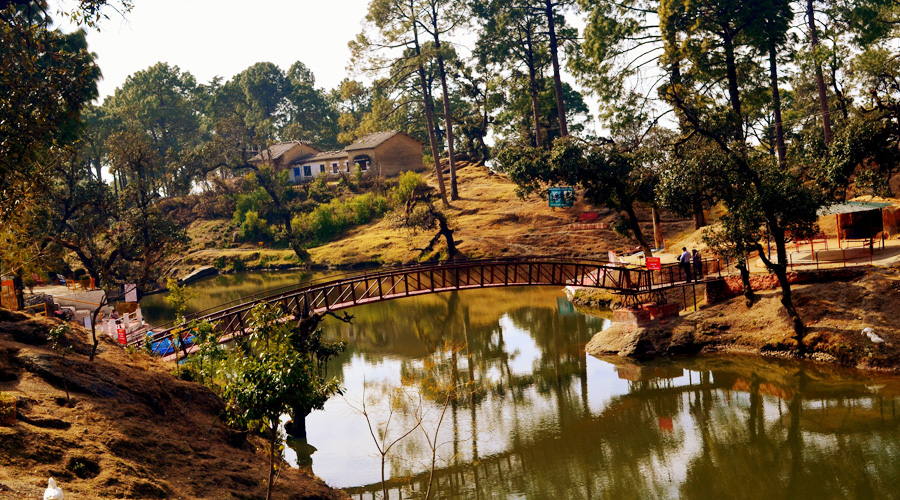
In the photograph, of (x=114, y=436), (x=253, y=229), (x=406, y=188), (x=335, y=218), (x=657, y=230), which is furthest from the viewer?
(x=253, y=229)

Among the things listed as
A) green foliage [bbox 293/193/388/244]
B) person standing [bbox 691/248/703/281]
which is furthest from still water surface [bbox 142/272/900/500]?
green foliage [bbox 293/193/388/244]

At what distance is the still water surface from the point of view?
2088 centimetres

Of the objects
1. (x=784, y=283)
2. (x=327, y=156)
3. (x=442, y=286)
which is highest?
(x=327, y=156)

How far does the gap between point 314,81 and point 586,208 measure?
3120 inches

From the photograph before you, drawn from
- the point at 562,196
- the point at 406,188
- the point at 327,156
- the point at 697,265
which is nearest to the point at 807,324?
the point at 697,265

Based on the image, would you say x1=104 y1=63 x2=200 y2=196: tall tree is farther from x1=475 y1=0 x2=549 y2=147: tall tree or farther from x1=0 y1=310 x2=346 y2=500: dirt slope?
x1=0 y1=310 x2=346 y2=500: dirt slope

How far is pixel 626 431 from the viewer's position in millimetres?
24984

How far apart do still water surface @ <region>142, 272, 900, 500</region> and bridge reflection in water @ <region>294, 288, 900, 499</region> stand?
58 mm

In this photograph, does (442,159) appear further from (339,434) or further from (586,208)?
(339,434)

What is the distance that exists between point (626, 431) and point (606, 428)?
704 millimetres

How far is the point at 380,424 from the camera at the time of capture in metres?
25.9

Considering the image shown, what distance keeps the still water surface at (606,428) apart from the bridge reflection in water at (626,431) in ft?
0.19

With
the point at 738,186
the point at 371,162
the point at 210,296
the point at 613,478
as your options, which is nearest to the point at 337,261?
the point at 210,296

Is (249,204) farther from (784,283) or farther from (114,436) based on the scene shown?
(114,436)
